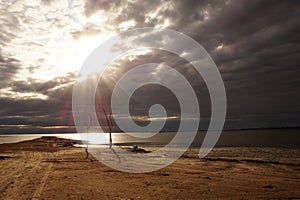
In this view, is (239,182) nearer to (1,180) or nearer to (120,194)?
(120,194)

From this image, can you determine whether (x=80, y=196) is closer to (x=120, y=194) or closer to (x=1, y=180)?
(x=120, y=194)

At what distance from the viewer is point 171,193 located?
14.5m

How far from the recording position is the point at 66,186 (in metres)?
16.5

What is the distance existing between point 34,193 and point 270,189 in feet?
45.2

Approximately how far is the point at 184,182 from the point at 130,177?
4685 mm

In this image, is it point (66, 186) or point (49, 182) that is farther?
point (49, 182)

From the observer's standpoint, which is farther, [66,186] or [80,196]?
[66,186]

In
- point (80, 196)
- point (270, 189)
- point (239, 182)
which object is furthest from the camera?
point (239, 182)

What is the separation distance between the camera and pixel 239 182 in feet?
57.9

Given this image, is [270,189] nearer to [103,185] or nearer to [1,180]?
[103,185]

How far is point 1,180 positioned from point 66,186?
5.81 meters

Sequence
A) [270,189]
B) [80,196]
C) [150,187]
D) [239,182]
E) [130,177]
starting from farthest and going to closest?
1. [130,177]
2. [239,182]
3. [150,187]
4. [270,189]
5. [80,196]

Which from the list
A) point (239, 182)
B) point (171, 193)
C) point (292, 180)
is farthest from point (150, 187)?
point (292, 180)

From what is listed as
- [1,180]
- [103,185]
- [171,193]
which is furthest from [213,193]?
[1,180]
